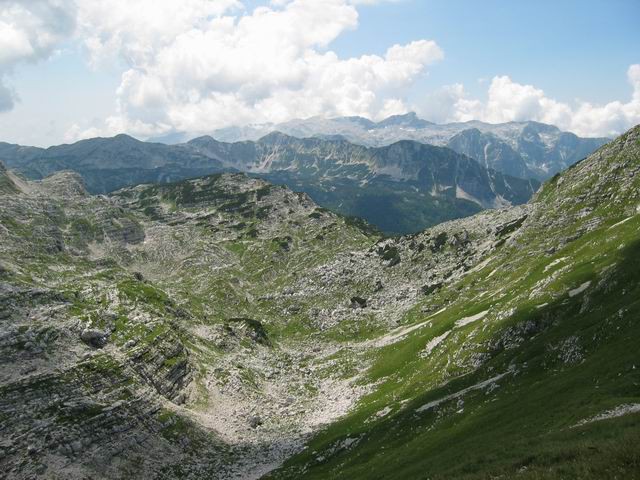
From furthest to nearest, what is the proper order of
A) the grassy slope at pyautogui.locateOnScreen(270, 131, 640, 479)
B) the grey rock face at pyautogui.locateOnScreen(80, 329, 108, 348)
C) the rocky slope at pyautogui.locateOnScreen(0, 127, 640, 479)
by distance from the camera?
1. the grey rock face at pyautogui.locateOnScreen(80, 329, 108, 348)
2. the rocky slope at pyautogui.locateOnScreen(0, 127, 640, 479)
3. the grassy slope at pyautogui.locateOnScreen(270, 131, 640, 479)

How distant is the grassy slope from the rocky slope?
12.2 inches

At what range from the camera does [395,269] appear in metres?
199

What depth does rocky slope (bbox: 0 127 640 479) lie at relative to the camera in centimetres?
4488

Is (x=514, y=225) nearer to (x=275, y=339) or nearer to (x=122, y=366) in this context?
(x=275, y=339)

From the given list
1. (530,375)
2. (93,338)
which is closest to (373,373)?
(530,375)

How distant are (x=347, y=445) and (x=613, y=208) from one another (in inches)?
3474

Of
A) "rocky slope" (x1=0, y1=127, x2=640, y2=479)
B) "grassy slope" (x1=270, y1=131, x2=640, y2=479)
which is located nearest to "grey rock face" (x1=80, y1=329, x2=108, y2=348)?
"rocky slope" (x1=0, y1=127, x2=640, y2=479)

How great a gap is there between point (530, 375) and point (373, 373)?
59.8 metres

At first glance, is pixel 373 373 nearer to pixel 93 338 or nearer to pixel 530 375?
pixel 530 375

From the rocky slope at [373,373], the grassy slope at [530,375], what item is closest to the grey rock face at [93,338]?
the rocky slope at [373,373]

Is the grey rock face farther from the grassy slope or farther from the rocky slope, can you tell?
the grassy slope

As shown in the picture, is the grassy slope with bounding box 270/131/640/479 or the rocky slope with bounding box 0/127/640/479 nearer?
the grassy slope with bounding box 270/131/640/479

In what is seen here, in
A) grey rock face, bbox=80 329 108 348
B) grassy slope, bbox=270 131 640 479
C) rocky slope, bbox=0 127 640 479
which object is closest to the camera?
grassy slope, bbox=270 131 640 479

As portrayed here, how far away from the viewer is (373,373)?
382 feet
